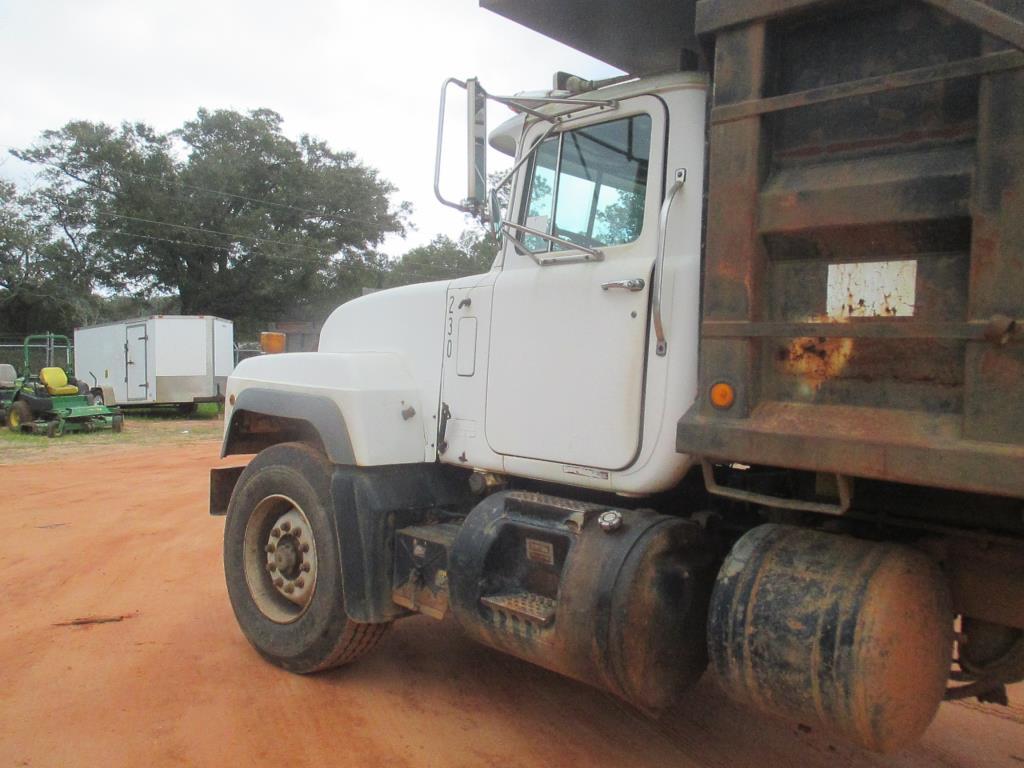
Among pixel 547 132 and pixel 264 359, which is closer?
pixel 547 132

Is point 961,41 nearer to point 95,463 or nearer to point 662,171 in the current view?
point 662,171

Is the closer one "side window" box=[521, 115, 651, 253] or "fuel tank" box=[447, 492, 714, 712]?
"fuel tank" box=[447, 492, 714, 712]

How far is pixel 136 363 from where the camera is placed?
2114 centimetres

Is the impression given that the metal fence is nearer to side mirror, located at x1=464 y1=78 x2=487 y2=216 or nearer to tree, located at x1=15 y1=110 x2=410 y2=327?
tree, located at x1=15 y1=110 x2=410 y2=327

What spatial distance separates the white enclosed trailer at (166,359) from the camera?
811 inches

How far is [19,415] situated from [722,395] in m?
19.1

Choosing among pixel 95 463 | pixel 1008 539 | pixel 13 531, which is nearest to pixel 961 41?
pixel 1008 539

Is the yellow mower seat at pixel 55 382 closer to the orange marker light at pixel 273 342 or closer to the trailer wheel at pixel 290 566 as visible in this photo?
the orange marker light at pixel 273 342

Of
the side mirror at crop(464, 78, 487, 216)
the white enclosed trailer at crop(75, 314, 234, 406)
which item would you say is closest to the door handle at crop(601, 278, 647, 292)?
the side mirror at crop(464, 78, 487, 216)

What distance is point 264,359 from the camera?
4969mm

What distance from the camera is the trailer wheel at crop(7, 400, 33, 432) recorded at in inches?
712

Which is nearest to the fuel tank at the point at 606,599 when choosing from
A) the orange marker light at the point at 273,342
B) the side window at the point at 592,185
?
the side window at the point at 592,185

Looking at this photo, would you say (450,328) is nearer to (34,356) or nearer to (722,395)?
(722,395)

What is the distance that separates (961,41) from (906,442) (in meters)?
1.12
